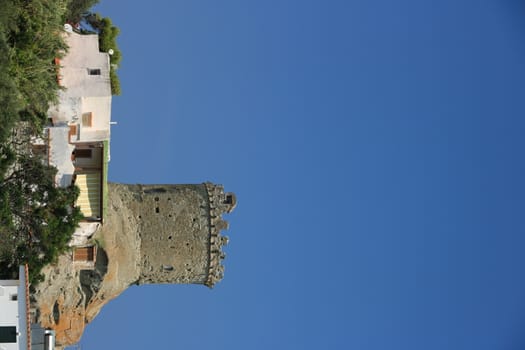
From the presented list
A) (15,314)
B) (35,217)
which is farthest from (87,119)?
(15,314)

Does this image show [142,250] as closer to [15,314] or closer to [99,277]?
[99,277]

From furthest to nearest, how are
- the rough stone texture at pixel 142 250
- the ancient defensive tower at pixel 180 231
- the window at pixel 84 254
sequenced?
the ancient defensive tower at pixel 180 231
the rough stone texture at pixel 142 250
the window at pixel 84 254

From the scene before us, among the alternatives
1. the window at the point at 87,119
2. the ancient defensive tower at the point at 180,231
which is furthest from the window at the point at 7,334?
the window at the point at 87,119

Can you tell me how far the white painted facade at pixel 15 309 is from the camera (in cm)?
5143

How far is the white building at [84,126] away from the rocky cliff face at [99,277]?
1.44 meters

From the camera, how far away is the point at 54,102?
5338 cm

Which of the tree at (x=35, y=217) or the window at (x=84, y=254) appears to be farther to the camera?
the window at (x=84, y=254)

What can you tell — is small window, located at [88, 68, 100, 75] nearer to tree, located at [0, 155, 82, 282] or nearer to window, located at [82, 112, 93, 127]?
window, located at [82, 112, 93, 127]

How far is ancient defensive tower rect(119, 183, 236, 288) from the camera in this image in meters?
58.8

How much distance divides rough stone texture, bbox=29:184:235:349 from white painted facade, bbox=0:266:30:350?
263 centimetres

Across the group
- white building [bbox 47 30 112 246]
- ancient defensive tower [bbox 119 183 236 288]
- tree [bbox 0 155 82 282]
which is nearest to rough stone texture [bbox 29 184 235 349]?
ancient defensive tower [bbox 119 183 236 288]

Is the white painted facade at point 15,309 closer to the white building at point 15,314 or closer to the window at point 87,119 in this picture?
the white building at point 15,314

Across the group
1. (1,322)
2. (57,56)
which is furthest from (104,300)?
(57,56)

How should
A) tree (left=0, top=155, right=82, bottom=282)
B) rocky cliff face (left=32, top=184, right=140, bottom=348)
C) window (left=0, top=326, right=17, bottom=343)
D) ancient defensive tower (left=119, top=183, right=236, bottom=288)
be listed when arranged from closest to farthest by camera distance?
1. tree (left=0, top=155, right=82, bottom=282)
2. window (left=0, top=326, right=17, bottom=343)
3. rocky cliff face (left=32, top=184, right=140, bottom=348)
4. ancient defensive tower (left=119, top=183, right=236, bottom=288)
